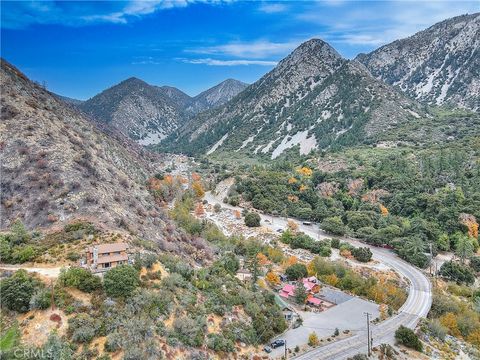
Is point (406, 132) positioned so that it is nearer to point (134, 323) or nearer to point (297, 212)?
point (297, 212)

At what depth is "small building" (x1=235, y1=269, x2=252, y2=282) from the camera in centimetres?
5038

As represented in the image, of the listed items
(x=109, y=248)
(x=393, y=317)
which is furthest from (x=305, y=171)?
(x=109, y=248)

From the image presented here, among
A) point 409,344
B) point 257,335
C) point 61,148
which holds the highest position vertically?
point 61,148

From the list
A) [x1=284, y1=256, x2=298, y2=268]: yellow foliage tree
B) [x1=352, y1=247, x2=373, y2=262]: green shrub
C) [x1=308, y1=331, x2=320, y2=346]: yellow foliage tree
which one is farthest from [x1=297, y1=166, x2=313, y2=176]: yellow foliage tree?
[x1=308, y1=331, x2=320, y2=346]: yellow foliage tree

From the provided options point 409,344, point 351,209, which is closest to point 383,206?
point 351,209

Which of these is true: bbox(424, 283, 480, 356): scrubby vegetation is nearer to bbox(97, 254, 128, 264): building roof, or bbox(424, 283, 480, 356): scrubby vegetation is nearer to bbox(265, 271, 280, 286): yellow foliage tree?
bbox(265, 271, 280, 286): yellow foliage tree

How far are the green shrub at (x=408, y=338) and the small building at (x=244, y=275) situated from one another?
18.0 m

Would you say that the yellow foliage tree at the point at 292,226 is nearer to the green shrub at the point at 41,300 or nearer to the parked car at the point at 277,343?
the parked car at the point at 277,343

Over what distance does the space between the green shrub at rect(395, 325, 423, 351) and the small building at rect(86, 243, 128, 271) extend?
27.0m

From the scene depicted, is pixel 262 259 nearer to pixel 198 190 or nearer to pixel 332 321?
pixel 332 321

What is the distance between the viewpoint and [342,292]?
50688 mm

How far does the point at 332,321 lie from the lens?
42.3m

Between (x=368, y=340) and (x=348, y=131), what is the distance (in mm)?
145254

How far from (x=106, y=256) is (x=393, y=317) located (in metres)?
31.6
